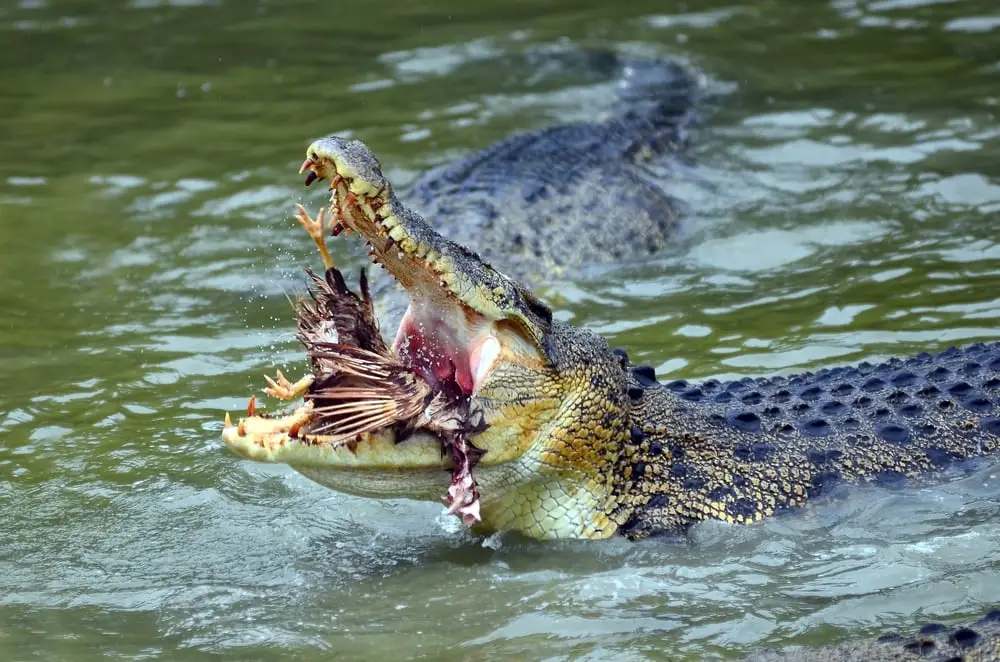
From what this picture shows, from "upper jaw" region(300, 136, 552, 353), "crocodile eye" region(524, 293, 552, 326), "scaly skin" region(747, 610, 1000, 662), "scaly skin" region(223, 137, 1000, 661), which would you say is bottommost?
"scaly skin" region(747, 610, 1000, 662)

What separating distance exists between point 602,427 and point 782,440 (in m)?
0.67

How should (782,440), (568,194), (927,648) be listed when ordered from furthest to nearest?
(568,194) → (782,440) → (927,648)

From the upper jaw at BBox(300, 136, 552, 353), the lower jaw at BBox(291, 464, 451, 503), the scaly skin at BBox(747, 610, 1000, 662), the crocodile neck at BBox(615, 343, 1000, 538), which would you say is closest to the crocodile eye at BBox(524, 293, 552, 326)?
the upper jaw at BBox(300, 136, 552, 353)

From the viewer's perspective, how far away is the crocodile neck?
462cm

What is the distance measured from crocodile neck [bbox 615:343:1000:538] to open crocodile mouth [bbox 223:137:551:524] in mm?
587

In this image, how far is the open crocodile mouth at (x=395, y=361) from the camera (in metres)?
4.07

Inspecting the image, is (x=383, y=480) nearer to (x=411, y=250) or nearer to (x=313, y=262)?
(x=411, y=250)

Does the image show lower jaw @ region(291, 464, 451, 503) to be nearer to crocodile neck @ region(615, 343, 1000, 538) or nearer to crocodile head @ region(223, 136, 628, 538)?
crocodile head @ region(223, 136, 628, 538)

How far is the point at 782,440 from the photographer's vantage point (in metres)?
4.77

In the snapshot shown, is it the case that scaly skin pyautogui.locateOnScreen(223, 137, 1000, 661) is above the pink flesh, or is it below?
below

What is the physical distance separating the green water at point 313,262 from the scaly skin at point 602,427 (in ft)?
0.41

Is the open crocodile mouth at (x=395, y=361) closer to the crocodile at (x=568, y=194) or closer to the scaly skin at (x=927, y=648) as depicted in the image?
the scaly skin at (x=927, y=648)

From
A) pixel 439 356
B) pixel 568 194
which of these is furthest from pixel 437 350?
pixel 568 194

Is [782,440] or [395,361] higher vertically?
[395,361]
